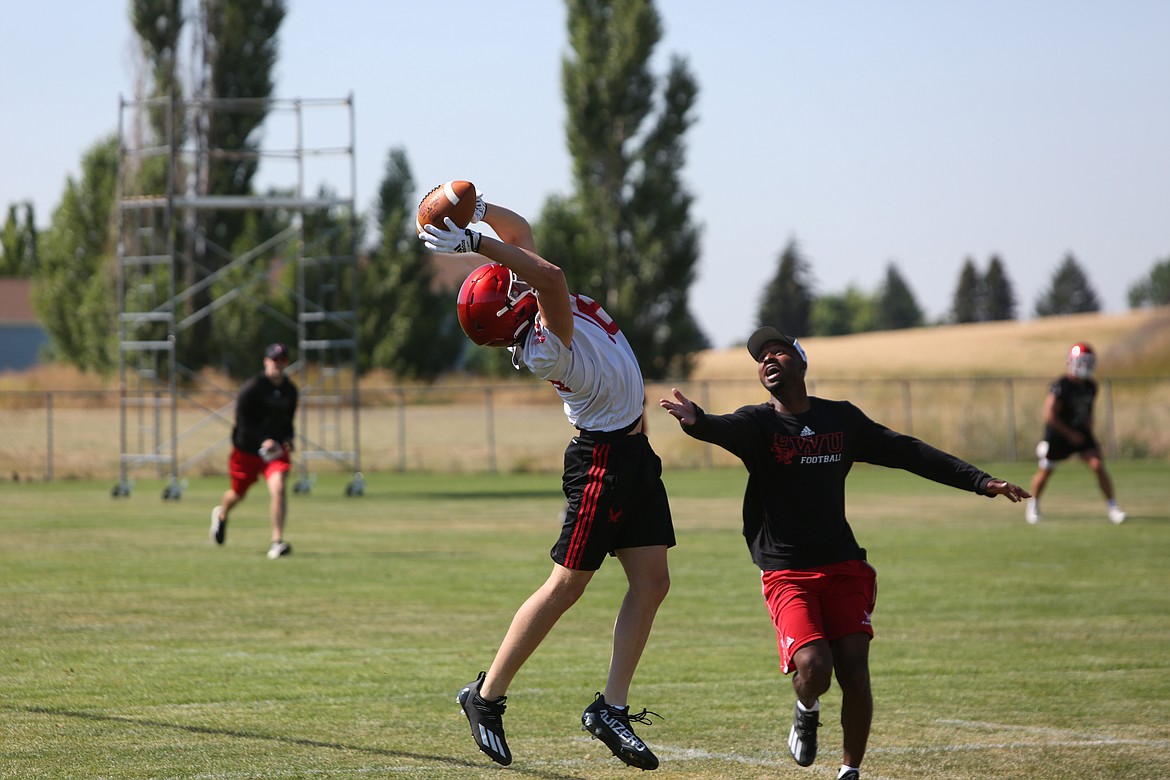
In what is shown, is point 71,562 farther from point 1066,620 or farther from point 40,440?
point 40,440

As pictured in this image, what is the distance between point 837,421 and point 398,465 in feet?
95.5

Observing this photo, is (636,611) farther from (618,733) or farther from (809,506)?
(809,506)

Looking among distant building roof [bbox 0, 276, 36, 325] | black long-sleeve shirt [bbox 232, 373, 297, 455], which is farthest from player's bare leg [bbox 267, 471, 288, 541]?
distant building roof [bbox 0, 276, 36, 325]

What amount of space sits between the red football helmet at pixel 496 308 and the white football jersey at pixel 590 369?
74 millimetres

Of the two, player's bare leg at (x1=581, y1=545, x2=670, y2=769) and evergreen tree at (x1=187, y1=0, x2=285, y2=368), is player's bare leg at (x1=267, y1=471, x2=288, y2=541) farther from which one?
evergreen tree at (x1=187, y1=0, x2=285, y2=368)

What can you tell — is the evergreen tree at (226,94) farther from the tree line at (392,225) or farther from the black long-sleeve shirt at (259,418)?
the black long-sleeve shirt at (259,418)

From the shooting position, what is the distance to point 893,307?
18588 cm

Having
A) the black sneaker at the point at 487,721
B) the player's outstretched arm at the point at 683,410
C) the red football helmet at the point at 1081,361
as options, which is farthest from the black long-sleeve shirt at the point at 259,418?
the player's outstretched arm at the point at 683,410

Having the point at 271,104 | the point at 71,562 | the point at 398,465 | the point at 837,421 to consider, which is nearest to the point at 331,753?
the point at 837,421

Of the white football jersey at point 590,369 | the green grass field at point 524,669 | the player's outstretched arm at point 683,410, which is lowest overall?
the green grass field at point 524,669

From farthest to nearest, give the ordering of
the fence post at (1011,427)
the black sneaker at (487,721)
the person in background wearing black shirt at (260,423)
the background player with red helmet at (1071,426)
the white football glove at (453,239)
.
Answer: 1. the fence post at (1011,427)
2. the background player with red helmet at (1071,426)
3. the person in background wearing black shirt at (260,423)
4. the black sneaker at (487,721)
5. the white football glove at (453,239)

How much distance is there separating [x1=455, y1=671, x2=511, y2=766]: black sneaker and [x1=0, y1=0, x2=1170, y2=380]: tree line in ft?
109

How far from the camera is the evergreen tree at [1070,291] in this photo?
174 meters

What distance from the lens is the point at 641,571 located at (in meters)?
6.44
